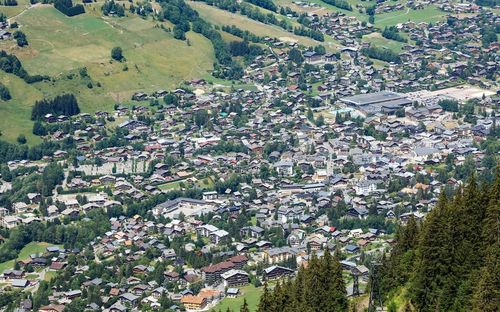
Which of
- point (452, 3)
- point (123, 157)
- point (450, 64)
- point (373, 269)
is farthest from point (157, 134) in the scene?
point (452, 3)

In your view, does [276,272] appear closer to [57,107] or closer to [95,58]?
[57,107]

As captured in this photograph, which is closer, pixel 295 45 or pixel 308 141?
pixel 308 141

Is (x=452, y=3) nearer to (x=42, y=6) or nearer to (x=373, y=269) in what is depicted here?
(x=42, y=6)

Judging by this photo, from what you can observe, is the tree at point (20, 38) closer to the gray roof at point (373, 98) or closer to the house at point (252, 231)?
the gray roof at point (373, 98)

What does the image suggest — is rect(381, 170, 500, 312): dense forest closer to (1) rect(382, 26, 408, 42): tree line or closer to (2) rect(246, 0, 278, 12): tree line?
(1) rect(382, 26, 408, 42): tree line

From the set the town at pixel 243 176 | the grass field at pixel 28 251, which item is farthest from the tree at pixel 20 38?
the grass field at pixel 28 251

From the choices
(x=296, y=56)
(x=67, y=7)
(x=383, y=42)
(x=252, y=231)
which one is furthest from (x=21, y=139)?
(x=383, y=42)

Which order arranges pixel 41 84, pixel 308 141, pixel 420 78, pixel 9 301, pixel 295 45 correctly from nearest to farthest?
pixel 9 301 → pixel 308 141 → pixel 41 84 → pixel 420 78 → pixel 295 45
